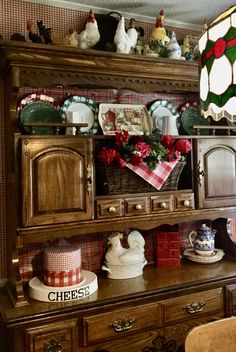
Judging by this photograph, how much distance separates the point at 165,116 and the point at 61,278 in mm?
1137

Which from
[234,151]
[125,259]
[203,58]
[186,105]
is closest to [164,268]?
[125,259]

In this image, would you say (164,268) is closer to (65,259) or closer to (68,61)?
(65,259)

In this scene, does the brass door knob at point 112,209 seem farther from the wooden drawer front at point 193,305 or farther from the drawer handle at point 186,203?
the wooden drawer front at point 193,305

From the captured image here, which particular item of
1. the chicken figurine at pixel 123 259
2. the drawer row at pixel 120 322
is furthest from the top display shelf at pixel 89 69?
the drawer row at pixel 120 322

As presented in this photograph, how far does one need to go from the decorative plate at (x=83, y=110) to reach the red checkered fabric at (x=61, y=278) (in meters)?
0.79

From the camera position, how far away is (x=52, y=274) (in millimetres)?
1703

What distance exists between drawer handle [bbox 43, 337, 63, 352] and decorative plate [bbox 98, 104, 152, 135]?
1125mm

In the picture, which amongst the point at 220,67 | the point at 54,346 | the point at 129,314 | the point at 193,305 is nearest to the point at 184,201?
the point at 193,305

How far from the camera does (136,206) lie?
1.84 m

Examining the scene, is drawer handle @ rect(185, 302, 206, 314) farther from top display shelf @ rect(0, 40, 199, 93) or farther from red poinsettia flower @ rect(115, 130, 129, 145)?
top display shelf @ rect(0, 40, 199, 93)

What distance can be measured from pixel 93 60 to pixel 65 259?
40.5 inches

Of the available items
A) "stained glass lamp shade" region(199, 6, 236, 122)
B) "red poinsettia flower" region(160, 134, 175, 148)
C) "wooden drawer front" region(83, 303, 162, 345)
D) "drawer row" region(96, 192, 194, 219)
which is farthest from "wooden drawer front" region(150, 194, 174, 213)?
"stained glass lamp shade" region(199, 6, 236, 122)

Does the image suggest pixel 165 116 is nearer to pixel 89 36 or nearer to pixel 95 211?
pixel 89 36

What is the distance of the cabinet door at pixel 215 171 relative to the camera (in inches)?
77.9
